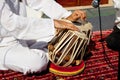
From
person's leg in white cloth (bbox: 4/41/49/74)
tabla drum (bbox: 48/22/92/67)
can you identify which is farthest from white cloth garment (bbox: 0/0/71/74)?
tabla drum (bbox: 48/22/92/67)

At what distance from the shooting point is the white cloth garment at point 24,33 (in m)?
2.47

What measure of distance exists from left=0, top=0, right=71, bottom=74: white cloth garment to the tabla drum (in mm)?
110

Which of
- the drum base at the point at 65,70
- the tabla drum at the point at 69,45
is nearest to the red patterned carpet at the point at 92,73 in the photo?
the drum base at the point at 65,70

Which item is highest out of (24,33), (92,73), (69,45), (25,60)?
(24,33)

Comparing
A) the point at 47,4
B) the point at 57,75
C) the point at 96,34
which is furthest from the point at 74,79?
the point at 96,34

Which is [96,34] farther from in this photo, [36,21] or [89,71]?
[36,21]

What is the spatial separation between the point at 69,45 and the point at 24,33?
0.44 m

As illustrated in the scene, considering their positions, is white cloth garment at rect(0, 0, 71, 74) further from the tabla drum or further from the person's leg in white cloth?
the tabla drum

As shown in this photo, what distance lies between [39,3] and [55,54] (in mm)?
631

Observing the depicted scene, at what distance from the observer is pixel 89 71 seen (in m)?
2.91

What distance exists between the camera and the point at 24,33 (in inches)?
98.7

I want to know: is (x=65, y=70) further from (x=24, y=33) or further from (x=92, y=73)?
(x=24, y=33)

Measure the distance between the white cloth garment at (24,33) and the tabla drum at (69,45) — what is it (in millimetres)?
110

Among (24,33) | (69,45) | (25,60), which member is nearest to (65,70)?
(69,45)
